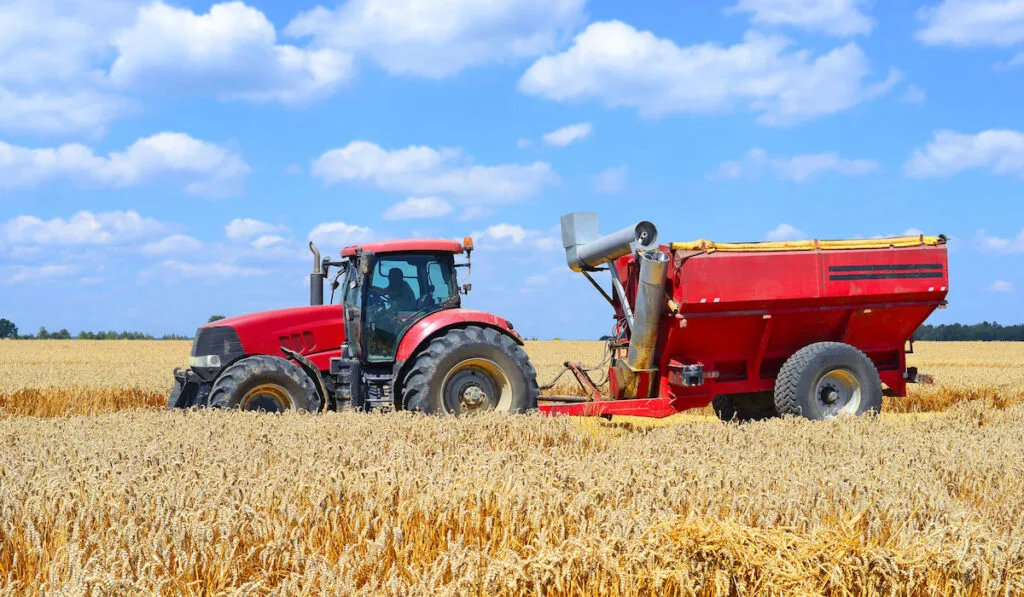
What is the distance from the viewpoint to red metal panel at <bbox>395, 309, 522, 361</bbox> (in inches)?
327

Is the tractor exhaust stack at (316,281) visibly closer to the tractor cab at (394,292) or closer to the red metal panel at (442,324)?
the tractor cab at (394,292)

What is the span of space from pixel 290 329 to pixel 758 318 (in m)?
5.35

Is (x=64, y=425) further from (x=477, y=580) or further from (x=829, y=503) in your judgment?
(x=829, y=503)

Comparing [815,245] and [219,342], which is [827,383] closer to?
[815,245]

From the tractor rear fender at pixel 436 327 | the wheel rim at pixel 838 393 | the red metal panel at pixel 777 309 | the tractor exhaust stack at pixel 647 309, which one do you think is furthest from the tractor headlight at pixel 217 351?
the wheel rim at pixel 838 393

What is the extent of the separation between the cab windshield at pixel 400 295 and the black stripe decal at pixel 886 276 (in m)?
4.51

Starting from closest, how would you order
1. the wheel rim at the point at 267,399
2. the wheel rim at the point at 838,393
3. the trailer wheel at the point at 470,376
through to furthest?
the trailer wheel at the point at 470,376
the wheel rim at the point at 267,399
the wheel rim at the point at 838,393

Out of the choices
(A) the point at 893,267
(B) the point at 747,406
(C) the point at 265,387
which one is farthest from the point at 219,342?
(A) the point at 893,267

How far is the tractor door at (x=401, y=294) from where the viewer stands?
28.9 feet

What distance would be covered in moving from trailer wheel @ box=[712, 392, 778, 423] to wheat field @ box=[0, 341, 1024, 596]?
3.92 meters

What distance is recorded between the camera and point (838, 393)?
30.9ft

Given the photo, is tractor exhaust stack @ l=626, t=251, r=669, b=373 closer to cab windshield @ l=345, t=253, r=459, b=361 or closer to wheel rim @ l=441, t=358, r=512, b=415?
wheel rim @ l=441, t=358, r=512, b=415

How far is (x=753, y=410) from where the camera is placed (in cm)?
1045

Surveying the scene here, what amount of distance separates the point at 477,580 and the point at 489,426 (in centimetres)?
395
